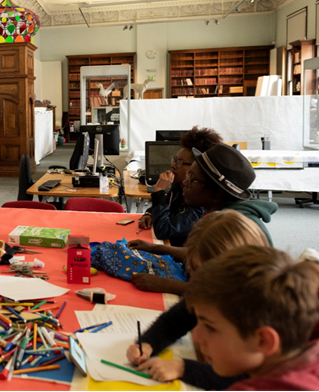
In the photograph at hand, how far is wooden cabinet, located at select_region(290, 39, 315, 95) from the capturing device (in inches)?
395

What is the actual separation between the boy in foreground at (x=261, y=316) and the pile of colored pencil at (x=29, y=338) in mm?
504

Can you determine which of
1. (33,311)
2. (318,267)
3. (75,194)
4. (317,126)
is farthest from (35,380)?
(317,126)

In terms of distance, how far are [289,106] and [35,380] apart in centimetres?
676

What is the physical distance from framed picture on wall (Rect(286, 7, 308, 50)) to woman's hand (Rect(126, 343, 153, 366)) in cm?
1108

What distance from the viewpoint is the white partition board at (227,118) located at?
7.05 m

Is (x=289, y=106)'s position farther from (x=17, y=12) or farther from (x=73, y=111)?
(x=73, y=111)

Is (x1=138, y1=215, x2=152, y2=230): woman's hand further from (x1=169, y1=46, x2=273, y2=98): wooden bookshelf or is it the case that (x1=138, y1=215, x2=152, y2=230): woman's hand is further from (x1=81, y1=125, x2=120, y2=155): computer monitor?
(x1=169, y1=46, x2=273, y2=98): wooden bookshelf

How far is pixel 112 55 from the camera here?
1457 cm

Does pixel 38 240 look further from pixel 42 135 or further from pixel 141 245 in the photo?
pixel 42 135

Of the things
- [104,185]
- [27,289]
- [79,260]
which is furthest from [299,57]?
[27,289]

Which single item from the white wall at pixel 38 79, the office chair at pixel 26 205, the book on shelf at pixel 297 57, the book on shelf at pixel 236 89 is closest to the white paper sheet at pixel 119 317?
the office chair at pixel 26 205

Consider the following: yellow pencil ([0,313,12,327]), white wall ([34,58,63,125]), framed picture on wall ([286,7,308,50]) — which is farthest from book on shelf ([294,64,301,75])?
yellow pencil ([0,313,12,327])

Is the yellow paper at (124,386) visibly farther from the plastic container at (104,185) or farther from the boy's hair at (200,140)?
the plastic container at (104,185)

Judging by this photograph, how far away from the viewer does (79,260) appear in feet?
5.26
